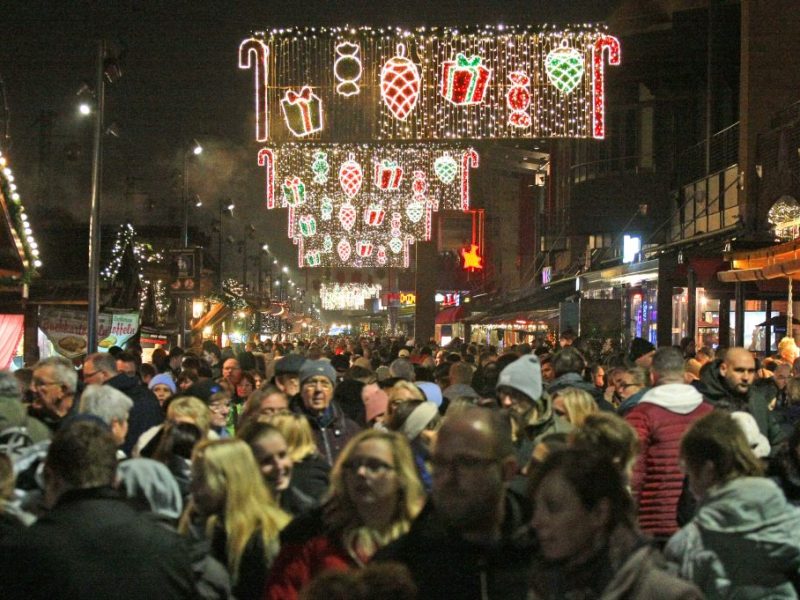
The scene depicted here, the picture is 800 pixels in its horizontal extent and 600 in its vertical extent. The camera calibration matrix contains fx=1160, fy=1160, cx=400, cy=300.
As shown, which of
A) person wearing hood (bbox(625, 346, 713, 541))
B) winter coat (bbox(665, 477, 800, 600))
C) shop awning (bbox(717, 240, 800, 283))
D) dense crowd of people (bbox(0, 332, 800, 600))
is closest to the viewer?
dense crowd of people (bbox(0, 332, 800, 600))

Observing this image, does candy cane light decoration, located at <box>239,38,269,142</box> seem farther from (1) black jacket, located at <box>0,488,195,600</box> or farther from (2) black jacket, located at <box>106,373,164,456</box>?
(1) black jacket, located at <box>0,488,195,600</box>

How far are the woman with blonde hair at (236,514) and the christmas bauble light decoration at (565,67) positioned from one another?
1736 cm

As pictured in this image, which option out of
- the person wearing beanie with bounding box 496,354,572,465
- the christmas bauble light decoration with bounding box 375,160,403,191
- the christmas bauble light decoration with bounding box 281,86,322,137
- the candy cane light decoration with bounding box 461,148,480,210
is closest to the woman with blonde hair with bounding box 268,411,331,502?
the person wearing beanie with bounding box 496,354,572,465

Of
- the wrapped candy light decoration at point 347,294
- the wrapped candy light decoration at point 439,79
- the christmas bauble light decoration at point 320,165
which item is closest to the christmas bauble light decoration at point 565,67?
the wrapped candy light decoration at point 439,79

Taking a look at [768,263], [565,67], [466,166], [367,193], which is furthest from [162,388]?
[367,193]

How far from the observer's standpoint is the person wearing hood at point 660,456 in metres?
6.91

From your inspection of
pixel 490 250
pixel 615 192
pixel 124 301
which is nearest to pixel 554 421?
pixel 124 301

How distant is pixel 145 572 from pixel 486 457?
52.8 inches

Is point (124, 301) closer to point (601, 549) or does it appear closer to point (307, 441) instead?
point (307, 441)

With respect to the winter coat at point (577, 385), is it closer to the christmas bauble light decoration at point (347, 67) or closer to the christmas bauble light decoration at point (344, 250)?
the christmas bauble light decoration at point (347, 67)

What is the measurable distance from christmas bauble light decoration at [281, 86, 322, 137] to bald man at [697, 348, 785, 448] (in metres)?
14.1

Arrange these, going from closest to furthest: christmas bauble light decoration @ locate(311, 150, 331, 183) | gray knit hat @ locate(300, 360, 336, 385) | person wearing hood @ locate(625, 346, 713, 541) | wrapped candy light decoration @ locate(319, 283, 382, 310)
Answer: person wearing hood @ locate(625, 346, 713, 541), gray knit hat @ locate(300, 360, 336, 385), christmas bauble light decoration @ locate(311, 150, 331, 183), wrapped candy light decoration @ locate(319, 283, 382, 310)

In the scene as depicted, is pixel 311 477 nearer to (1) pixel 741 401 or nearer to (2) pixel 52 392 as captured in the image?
(2) pixel 52 392

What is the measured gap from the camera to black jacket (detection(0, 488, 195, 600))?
13.5 feet
